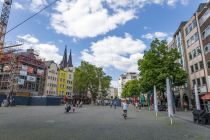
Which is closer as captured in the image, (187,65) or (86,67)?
(187,65)

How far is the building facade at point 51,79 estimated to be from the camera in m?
79.6

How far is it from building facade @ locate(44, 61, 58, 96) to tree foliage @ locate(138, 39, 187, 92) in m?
53.0

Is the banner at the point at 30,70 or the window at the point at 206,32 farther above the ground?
the window at the point at 206,32

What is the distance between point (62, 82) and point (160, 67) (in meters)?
64.3

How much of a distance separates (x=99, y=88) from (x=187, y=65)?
48.2 meters

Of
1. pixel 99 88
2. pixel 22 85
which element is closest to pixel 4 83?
pixel 22 85

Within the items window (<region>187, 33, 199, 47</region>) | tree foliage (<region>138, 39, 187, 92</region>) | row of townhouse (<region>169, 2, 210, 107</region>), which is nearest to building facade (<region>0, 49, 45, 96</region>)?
tree foliage (<region>138, 39, 187, 92</region>)

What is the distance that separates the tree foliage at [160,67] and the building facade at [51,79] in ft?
174

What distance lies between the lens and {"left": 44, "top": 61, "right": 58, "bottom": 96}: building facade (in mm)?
79613

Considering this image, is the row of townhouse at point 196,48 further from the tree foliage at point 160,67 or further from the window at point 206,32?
the tree foliage at point 160,67

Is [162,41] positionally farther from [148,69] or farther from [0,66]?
[0,66]

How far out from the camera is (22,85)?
212ft

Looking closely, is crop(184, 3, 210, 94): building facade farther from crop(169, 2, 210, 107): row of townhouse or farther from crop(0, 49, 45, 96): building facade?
crop(0, 49, 45, 96): building facade

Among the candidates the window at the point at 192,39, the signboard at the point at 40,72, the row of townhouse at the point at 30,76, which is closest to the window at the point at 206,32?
the window at the point at 192,39
